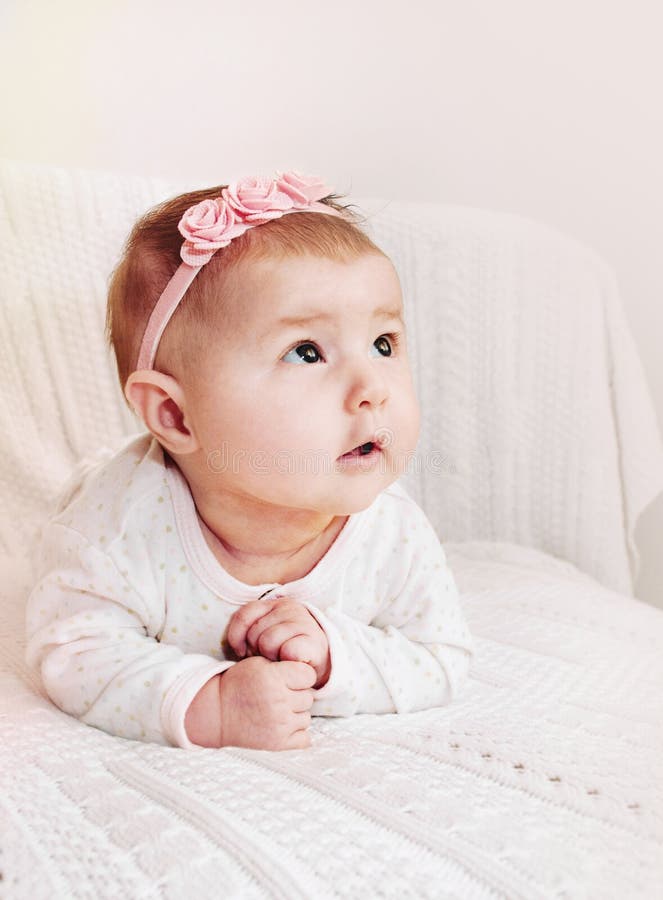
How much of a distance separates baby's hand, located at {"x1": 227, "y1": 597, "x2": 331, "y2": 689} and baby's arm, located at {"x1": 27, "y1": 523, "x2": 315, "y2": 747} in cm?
2

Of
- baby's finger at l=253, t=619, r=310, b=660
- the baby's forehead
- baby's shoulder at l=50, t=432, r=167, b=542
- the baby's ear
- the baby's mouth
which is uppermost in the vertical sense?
the baby's forehead

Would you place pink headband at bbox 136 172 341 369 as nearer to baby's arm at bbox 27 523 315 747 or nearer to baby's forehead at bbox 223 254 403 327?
baby's forehead at bbox 223 254 403 327

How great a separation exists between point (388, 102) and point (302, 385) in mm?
1143

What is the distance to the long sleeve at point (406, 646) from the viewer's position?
104 cm

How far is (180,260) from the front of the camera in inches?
39.8

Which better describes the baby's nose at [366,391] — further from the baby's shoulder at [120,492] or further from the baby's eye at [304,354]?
the baby's shoulder at [120,492]

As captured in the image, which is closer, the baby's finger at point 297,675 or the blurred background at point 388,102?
the baby's finger at point 297,675

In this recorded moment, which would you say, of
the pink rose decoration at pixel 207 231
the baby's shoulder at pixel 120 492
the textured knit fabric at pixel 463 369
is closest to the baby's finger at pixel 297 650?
the baby's shoulder at pixel 120 492

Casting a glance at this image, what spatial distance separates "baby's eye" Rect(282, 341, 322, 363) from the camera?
0.98 metres

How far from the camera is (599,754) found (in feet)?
3.12

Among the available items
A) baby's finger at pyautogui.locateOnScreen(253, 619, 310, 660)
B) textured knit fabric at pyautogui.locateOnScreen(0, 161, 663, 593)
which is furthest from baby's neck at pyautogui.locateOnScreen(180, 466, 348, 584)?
textured knit fabric at pyautogui.locateOnScreen(0, 161, 663, 593)

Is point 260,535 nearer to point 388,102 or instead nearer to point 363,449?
point 363,449

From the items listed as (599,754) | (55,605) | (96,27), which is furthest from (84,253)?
(599,754)

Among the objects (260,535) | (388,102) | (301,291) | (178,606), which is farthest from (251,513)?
(388,102)
